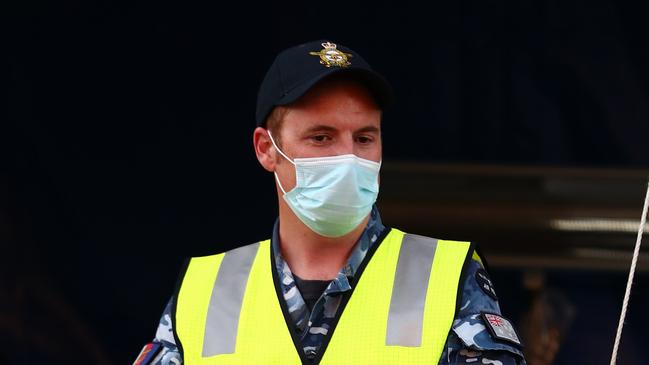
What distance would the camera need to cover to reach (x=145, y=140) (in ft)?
15.2

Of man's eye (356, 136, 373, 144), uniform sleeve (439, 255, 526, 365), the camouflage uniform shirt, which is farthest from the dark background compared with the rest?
uniform sleeve (439, 255, 526, 365)

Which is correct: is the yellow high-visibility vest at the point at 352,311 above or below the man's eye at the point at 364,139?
below

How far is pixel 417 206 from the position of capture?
4.58m

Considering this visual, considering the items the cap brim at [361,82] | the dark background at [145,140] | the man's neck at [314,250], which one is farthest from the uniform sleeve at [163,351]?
the dark background at [145,140]

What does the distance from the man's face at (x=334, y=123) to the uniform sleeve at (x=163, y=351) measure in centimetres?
43

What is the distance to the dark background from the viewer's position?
175 inches

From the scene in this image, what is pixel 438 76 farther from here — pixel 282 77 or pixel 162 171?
pixel 282 77

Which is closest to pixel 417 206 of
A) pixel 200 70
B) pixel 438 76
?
pixel 438 76

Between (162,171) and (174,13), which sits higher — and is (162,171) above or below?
below

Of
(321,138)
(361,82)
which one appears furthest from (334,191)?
(361,82)

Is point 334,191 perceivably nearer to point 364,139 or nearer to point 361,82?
point 364,139

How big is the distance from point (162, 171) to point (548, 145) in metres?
1.19

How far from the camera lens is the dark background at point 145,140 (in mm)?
4438

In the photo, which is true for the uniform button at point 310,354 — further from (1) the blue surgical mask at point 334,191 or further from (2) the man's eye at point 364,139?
(2) the man's eye at point 364,139
